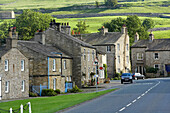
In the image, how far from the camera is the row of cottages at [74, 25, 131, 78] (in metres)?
96.2

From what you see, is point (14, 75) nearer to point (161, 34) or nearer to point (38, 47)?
point (38, 47)

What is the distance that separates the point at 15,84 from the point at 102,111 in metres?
23.4

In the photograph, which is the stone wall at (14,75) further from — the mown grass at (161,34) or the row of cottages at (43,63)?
the mown grass at (161,34)

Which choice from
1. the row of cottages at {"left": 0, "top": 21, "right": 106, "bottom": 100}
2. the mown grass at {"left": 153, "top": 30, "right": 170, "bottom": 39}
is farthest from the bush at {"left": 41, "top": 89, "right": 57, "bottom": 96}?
the mown grass at {"left": 153, "top": 30, "right": 170, "bottom": 39}

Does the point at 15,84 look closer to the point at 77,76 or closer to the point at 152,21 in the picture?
the point at 77,76

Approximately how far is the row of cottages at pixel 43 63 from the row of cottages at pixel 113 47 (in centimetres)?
1830

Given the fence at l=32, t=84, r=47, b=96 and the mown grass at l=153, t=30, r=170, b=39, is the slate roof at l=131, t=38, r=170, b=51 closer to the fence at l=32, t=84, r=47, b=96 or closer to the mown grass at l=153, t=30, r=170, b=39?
the mown grass at l=153, t=30, r=170, b=39

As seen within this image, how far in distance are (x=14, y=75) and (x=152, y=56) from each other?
2408 inches

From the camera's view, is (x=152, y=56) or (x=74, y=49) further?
(x=152, y=56)

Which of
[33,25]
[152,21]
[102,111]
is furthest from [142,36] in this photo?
[102,111]

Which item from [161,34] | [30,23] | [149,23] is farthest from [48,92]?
[149,23]

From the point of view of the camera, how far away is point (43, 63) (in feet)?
187

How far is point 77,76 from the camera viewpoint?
68.9m

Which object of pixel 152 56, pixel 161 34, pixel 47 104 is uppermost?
pixel 161 34
